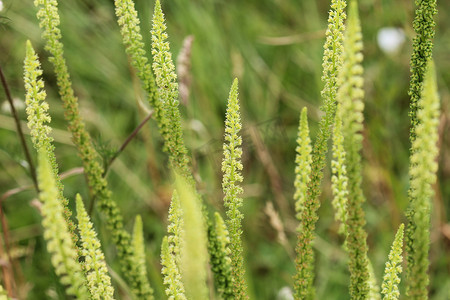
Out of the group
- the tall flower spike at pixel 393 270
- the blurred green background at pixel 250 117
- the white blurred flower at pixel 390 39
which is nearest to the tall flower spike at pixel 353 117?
the tall flower spike at pixel 393 270

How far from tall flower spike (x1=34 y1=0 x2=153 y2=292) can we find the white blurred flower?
6.20 feet

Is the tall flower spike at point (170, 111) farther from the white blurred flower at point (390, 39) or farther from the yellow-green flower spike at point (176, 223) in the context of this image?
the white blurred flower at point (390, 39)

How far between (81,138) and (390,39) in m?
1.90

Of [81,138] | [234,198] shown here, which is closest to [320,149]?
[234,198]

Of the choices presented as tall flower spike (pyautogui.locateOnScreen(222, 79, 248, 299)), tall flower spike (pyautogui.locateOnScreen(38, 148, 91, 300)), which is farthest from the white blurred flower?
tall flower spike (pyautogui.locateOnScreen(38, 148, 91, 300))

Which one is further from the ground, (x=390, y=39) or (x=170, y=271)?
(x=390, y=39)

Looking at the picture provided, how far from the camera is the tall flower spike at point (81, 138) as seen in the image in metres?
0.89

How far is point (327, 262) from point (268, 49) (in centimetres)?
115

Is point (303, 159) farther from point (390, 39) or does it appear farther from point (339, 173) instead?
point (390, 39)

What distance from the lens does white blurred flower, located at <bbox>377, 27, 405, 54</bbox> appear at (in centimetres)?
252

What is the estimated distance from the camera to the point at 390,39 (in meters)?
2.52

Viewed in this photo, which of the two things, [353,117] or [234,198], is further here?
[234,198]

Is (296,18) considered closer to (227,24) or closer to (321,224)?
(227,24)

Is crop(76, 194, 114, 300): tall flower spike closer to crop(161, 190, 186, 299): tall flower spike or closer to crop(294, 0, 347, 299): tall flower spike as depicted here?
crop(161, 190, 186, 299): tall flower spike
